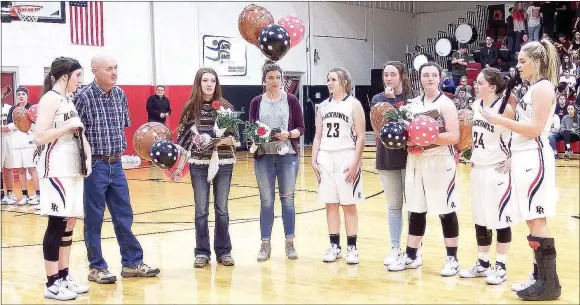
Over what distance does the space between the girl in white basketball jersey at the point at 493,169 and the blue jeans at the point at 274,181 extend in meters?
1.56

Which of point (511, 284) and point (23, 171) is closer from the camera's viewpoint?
point (511, 284)

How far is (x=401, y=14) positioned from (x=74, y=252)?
62.5ft

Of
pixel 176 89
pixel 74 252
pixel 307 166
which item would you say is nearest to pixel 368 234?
pixel 74 252

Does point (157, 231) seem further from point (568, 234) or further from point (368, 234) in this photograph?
point (568, 234)

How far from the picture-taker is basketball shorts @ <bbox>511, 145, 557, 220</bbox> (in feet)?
14.3

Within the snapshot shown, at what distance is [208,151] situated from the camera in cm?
564

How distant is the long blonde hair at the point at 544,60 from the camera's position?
4418 mm

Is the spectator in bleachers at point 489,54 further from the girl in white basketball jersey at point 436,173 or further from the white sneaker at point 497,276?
the white sneaker at point 497,276

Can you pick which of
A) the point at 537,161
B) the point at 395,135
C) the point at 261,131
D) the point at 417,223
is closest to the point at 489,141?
the point at 537,161

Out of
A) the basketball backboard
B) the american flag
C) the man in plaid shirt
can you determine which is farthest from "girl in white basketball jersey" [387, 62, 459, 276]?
the american flag

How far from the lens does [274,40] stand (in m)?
5.52

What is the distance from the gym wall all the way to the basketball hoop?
0.12 metres

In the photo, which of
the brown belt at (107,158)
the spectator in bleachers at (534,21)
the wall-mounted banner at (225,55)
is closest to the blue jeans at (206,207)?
the brown belt at (107,158)

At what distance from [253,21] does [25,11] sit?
9.33 metres
